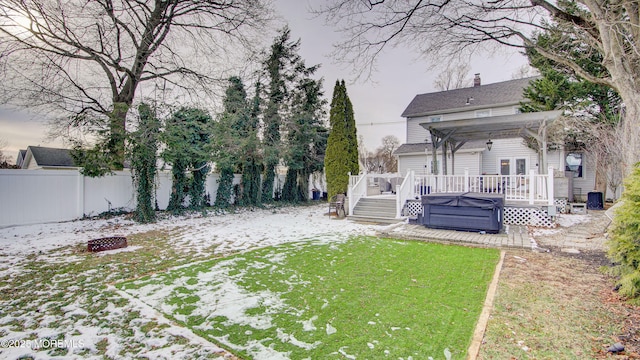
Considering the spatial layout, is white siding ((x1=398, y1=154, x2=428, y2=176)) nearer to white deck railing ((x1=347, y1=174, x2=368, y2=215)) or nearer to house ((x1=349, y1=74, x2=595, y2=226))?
house ((x1=349, y1=74, x2=595, y2=226))

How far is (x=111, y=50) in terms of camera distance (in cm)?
1091

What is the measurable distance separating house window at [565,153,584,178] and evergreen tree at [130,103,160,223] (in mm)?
20974

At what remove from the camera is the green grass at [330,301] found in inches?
105

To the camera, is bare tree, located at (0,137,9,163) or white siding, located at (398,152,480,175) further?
bare tree, located at (0,137,9,163)

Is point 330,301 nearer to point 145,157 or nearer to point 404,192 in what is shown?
point 404,192

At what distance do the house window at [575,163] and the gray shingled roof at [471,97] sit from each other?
171 inches

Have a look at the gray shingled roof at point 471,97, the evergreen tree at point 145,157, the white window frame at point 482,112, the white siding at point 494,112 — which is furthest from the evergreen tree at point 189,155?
the white window frame at point 482,112

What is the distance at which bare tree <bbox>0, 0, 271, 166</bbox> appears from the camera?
9.07 meters

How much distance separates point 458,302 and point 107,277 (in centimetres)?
506

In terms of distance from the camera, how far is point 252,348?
2.59 meters

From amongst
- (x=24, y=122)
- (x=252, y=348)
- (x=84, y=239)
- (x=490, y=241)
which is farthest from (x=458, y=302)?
(x=24, y=122)

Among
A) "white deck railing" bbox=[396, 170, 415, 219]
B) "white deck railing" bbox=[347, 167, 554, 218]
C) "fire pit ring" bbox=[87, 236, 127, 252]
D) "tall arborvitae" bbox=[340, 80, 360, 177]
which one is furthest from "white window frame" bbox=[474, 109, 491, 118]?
"fire pit ring" bbox=[87, 236, 127, 252]

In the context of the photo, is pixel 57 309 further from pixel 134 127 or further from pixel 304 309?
pixel 134 127

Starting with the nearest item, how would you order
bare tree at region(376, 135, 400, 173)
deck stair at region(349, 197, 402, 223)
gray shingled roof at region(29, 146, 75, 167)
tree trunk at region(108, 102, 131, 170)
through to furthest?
tree trunk at region(108, 102, 131, 170) → deck stair at region(349, 197, 402, 223) → gray shingled roof at region(29, 146, 75, 167) → bare tree at region(376, 135, 400, 173)
